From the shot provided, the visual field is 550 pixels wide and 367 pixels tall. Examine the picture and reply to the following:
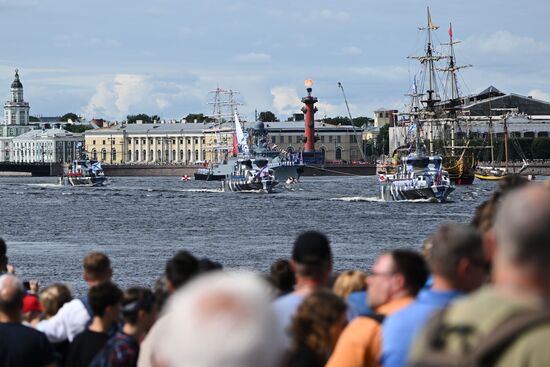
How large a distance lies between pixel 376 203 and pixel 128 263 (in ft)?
147

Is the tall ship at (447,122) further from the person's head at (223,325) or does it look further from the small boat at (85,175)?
the person's head at (223,325)

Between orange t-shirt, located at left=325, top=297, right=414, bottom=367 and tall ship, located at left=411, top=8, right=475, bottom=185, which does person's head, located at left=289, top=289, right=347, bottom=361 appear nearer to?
orange t-shirt, located at left=325, top=297, right=414, bottom=367

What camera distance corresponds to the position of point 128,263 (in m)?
34.2

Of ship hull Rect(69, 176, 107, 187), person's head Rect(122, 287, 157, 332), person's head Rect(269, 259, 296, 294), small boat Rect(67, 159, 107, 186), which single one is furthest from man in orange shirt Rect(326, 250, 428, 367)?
small boat Rect(67, 159, 107, 186)

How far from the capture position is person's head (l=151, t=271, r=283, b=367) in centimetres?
293

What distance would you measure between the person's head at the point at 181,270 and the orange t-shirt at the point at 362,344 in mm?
1367

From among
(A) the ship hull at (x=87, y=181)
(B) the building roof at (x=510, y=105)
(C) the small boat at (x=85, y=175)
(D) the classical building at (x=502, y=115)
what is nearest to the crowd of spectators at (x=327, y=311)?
(A) the ship hull at (x=87, y=181)

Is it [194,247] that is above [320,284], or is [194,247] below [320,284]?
below

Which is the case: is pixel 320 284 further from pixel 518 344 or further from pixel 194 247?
pixel 194 247

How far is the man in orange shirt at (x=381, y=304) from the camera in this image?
524cm

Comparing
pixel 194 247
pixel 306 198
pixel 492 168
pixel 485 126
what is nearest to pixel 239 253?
pixel 194 247

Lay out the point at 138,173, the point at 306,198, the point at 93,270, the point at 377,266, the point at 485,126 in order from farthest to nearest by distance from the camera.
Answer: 1. the point at 138,173
2. the point at 485,126
3. the point at 306,198
4. the point at 93,270
5. the point at 377,266

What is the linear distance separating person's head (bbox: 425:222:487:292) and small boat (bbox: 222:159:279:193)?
9692 centimetres

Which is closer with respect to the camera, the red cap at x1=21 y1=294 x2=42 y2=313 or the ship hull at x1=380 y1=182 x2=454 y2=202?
the red cap at x1=21 y1=294 x2=42 y2=313
